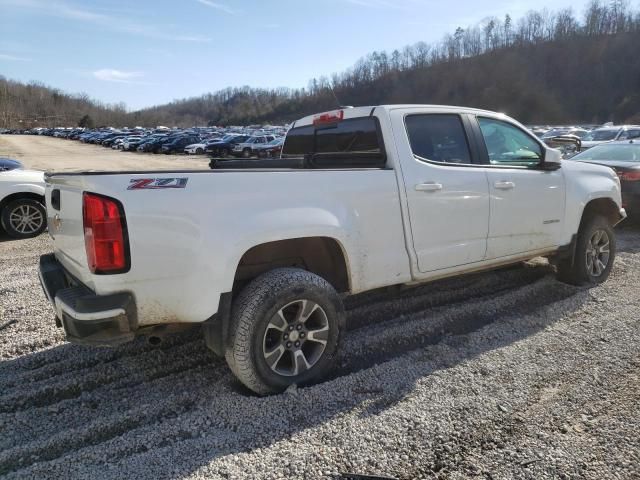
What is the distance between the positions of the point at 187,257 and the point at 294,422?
1145 mm

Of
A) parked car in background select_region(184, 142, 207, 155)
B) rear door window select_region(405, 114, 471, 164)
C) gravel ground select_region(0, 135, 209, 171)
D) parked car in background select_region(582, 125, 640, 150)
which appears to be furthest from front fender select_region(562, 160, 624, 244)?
parked car in background select_region(184, 142, 207, 155)

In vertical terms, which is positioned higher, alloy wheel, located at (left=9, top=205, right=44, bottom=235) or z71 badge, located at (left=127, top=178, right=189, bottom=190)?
z71 badge, located at (left=127, top=178, right=189, bottom=190)

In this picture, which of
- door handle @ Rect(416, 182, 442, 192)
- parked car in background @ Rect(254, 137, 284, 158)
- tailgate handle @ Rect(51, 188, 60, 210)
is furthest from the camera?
parked car in background @ Rect(254, 137, 284, 158)

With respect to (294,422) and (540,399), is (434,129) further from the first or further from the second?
(294,422)

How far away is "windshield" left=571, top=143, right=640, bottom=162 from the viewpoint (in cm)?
868

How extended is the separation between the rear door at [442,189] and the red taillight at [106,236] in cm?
199

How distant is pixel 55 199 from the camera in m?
3.27

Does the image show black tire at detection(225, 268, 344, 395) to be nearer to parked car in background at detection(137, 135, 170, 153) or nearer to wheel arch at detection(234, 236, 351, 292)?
wheel arch at detection(234, 236, 351, 292)

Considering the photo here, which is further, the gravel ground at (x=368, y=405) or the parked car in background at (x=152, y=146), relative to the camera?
the parked car in background at (x=152, y=146)

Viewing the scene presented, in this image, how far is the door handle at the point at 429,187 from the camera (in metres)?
3.62

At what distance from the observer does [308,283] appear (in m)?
3.11

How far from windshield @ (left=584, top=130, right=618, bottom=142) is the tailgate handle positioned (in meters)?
19.7

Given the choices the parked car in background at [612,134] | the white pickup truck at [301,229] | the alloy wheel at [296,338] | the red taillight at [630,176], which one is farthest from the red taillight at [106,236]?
the parked car in background at [612,134]

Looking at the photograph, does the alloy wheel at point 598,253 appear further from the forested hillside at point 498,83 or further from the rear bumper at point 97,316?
the forested hillside at point 498,83
